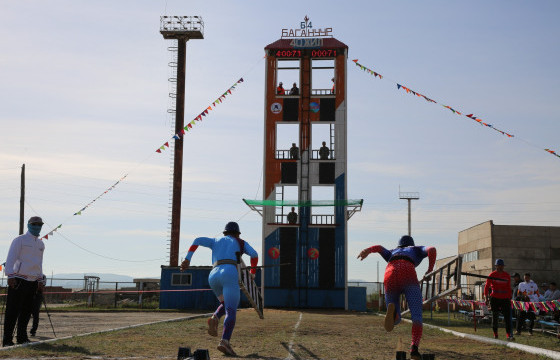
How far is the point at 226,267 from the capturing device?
34.9 ft

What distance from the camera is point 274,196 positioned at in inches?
1379

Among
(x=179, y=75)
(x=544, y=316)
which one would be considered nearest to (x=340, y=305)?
(x=544, y=316)

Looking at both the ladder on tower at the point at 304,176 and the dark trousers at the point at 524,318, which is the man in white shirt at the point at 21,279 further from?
the ladder on tower at the point at 304,176

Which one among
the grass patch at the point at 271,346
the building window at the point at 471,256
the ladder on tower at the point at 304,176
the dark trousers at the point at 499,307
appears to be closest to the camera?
the grass patch at the point at 271,346

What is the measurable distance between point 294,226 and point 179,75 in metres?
19.4

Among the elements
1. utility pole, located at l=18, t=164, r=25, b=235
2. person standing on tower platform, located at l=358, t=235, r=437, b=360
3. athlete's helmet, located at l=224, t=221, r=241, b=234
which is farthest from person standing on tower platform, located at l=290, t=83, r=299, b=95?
person standing on tower platform, located at l=358, t=235, r=437, b=360

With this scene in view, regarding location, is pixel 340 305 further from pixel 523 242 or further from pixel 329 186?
pixel 523 242

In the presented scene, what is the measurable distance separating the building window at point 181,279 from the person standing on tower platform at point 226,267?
26723 millimetres

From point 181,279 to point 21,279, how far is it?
86.4 feet

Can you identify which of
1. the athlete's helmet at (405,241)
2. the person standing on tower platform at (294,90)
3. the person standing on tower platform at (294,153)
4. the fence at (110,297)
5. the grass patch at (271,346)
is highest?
the person standing on tower platform at (294,90)

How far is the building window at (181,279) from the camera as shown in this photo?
123 ft

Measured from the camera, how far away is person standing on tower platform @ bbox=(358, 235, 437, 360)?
941cm

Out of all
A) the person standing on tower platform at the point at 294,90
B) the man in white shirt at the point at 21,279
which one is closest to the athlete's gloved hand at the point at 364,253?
the man in white shirt at the point at 21,279

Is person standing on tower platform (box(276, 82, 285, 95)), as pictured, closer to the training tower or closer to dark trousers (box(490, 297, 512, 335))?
the training tower
